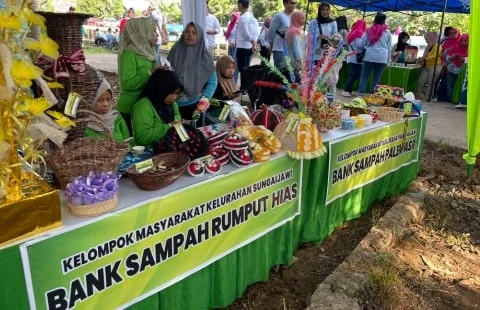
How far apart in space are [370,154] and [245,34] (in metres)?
4.27

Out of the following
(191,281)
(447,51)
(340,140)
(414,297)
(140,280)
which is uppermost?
(447,51)

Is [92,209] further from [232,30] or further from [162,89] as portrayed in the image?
[232,30]

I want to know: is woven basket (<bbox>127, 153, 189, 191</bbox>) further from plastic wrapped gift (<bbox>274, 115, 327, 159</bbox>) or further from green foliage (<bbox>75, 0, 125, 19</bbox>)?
green foliage (<bbox>75, 0, 125, 19</bbox>)

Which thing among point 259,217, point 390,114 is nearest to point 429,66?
point 390,114

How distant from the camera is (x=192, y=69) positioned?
11.5 ft

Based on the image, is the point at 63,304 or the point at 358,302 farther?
the point at 358,302

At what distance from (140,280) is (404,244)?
2104 millimetres

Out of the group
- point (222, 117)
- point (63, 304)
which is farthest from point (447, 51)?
point (63, 304)

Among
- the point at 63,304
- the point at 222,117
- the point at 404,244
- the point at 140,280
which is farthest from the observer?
the point at 404,244

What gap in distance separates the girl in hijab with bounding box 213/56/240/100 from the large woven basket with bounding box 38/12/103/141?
62.2 inches

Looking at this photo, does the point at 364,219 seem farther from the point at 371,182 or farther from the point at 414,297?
the point at 414,297

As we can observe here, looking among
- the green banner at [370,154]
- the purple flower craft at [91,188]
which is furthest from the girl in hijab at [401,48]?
the purple flower craft at [91,188]

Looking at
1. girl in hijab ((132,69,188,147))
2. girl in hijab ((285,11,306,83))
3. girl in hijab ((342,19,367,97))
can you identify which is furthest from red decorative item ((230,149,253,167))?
girl in hijab ((342,19,367,97))

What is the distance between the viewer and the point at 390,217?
127 inches
